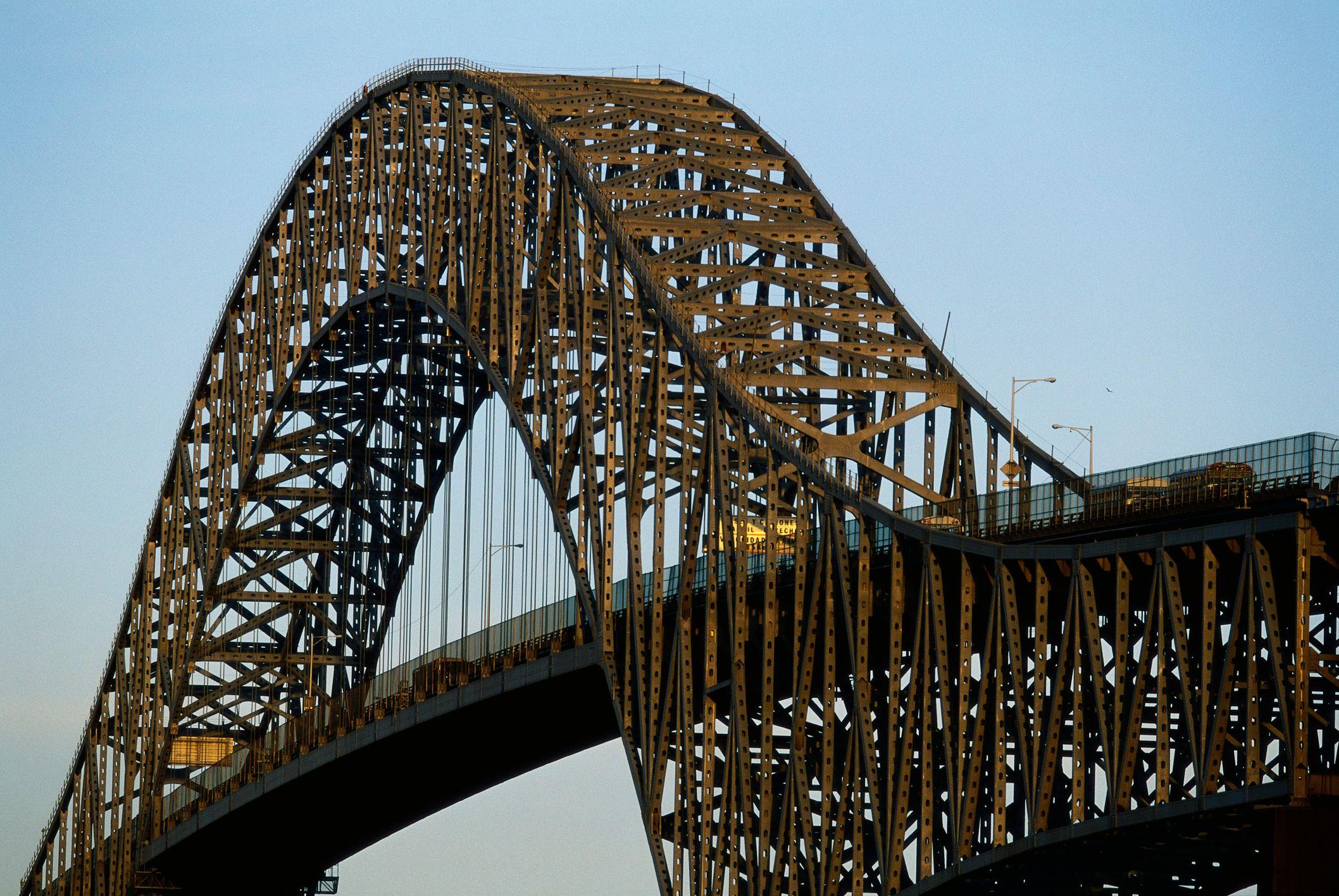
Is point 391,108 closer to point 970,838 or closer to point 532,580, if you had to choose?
point 532,580

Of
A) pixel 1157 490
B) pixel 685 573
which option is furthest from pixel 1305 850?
pixel 685 573

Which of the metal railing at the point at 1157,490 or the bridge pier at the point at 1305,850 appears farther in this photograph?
the metal railing at the point at 1157,490

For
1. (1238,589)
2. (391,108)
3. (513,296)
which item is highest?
(391,108)

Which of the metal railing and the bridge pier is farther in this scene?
the metal railing

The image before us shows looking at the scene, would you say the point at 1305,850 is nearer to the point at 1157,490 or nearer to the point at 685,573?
the point at 1157,490

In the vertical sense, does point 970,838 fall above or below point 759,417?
below

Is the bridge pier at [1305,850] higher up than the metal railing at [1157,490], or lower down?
lower down

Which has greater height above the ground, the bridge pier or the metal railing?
the metal railing

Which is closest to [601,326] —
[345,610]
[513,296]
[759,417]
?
[513,296]
